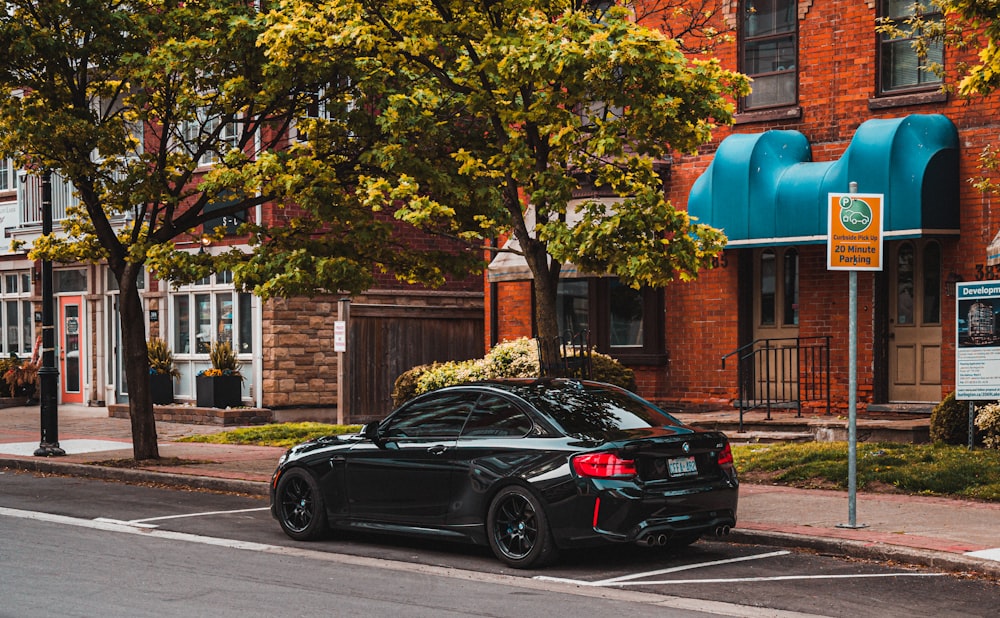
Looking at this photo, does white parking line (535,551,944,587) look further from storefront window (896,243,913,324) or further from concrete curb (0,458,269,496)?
storefront window (896,243,913,324)

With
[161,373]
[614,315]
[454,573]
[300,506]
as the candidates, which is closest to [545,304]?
[300,506]

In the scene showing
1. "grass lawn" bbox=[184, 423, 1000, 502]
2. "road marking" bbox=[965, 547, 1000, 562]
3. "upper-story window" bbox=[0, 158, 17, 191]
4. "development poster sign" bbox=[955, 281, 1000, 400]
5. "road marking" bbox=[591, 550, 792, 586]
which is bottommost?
"road marking" bbox=[591, 550, 792, 586]

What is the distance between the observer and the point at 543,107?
12602mm

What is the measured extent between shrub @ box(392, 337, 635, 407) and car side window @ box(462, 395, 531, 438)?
7.46m

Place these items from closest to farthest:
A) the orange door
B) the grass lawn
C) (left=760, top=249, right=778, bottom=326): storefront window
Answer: the grass lawn < (left=760, top=249, right=778, bottom=326): storefront window < the orange door

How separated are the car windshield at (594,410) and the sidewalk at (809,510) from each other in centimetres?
155

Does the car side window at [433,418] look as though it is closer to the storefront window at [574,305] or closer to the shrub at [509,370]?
the shrub at [509,370]

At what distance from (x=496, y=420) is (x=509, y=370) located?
8275 mm

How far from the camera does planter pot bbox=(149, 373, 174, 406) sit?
26.0 meters

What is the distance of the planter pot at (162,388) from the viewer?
1023 inches

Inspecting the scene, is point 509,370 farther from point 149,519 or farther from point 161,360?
point 161,360

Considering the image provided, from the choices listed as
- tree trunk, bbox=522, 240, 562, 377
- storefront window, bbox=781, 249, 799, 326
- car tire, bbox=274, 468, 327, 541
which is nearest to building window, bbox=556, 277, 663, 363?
storefront window, bbox=781, 249, 799, 326

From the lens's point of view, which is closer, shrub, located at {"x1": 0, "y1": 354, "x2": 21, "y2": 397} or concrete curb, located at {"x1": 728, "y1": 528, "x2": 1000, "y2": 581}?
concrete curb, located at {"x1": 728, "y1": 528, "x2": 1000, "y2": 581}

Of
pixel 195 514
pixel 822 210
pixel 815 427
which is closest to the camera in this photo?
pixel 195 514
